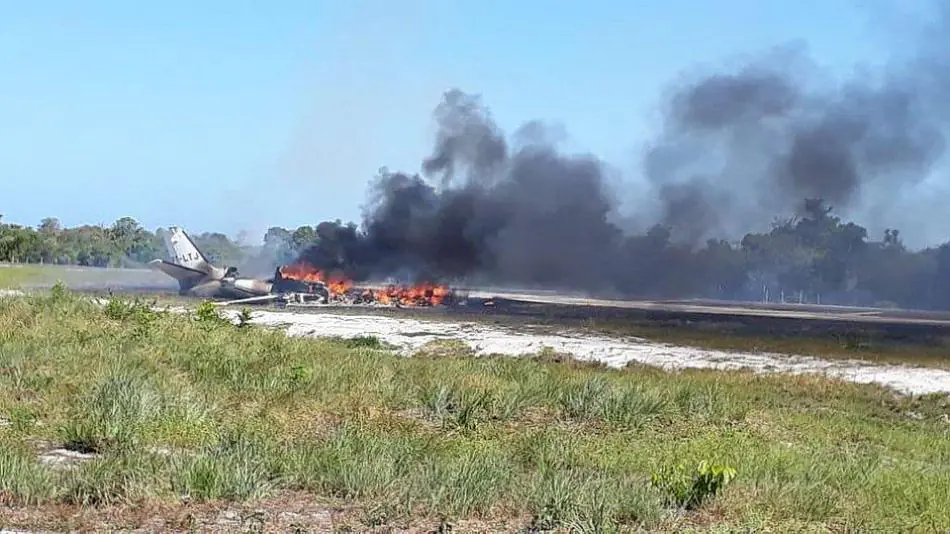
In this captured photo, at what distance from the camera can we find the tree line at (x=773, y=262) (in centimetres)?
9238

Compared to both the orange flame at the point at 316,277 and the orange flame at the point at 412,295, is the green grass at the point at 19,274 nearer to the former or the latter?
the orange flame at the point at 316,277

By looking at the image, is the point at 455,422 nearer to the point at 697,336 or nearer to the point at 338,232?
the point at 697,336

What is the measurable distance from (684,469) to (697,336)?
3765 centimetres

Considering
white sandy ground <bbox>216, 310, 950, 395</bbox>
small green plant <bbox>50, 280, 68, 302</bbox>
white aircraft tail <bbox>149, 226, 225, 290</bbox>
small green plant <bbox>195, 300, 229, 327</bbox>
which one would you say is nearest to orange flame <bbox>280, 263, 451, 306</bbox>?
white aircraft tail <bbox>149, 226, 225, 290</bbox>

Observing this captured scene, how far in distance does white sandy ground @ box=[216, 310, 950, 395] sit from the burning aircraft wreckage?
1879 centimetres

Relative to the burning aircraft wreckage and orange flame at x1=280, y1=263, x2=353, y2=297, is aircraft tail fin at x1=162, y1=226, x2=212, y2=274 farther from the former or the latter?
orange flame at x1=280, y1=263, x2=353, y2=297

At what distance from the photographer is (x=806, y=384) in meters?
27.2

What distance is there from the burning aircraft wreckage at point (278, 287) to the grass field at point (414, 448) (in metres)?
48.1

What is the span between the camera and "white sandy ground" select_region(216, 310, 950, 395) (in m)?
32.2

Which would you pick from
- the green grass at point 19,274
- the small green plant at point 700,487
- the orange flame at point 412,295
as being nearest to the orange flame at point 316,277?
the orange flame at point 412,295

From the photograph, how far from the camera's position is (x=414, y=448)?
1148 centimetres

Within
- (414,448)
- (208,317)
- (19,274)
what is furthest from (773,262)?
(414,448)

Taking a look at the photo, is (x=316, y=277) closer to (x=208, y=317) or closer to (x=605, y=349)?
(x=605, y=349)

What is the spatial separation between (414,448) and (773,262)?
384 feet
